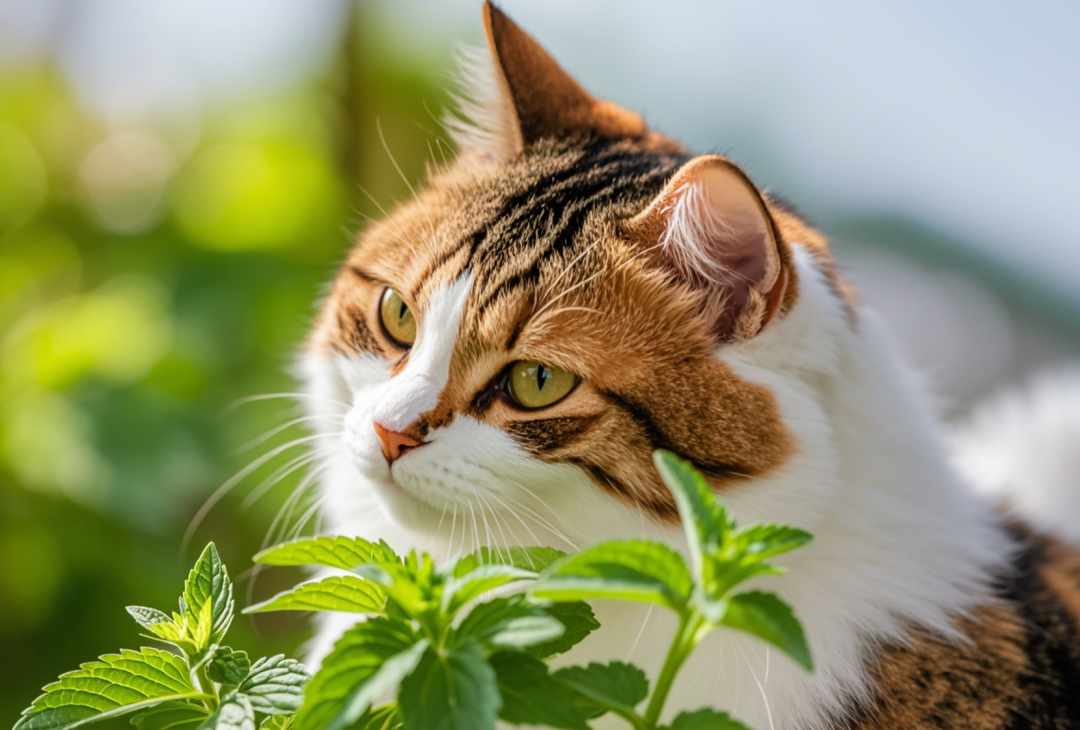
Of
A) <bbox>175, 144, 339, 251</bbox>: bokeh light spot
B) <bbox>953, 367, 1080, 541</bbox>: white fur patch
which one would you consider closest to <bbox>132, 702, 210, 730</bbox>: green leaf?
<bbox>953, 367, 1080, 541</bbox>: white fur patch

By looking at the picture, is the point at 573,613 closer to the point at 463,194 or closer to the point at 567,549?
the point at 567,549

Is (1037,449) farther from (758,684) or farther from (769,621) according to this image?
(769,621)

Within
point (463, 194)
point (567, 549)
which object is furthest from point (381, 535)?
point (463, 194)

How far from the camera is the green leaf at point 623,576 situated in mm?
339

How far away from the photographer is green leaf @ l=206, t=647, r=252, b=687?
442 mm

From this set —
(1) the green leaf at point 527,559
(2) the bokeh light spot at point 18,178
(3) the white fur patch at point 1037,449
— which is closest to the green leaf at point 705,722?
(1) the green leaf at point 527,559

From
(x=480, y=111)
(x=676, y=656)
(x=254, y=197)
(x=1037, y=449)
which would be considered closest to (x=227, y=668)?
(x=676, y=656)

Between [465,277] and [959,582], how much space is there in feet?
1.91

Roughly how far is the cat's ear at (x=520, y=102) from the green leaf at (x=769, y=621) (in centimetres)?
79

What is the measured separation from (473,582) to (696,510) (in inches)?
4.2

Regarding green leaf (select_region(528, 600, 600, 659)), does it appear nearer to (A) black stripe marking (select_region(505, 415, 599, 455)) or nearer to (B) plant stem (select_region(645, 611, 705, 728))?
(B) plant stem (select_region(645, 611, 705, 728))

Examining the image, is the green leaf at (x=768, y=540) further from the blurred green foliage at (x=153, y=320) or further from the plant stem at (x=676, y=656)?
the blurred green foliage at (x=153, y=320)

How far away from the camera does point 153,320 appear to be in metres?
1.71

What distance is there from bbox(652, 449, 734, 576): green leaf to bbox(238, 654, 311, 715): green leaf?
0.68ft
